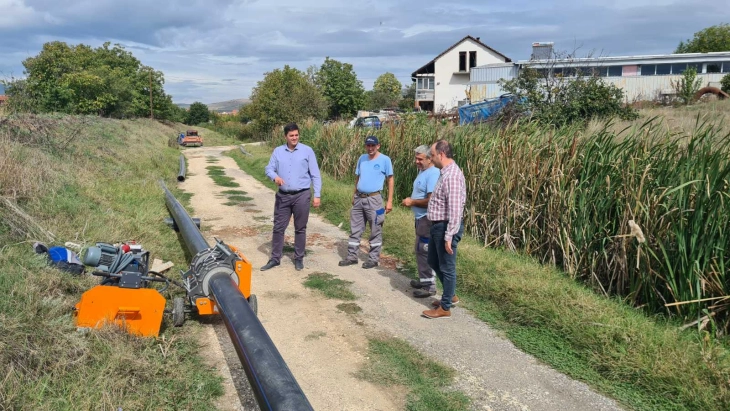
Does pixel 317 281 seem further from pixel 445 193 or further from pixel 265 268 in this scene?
pixel 445 193

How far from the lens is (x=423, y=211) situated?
604 cm

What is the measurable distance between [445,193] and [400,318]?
4.61 ft

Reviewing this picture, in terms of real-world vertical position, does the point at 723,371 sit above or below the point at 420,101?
below

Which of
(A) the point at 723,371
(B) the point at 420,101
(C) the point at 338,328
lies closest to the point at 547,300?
(A) the point at 723,371

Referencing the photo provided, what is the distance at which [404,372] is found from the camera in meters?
4.19

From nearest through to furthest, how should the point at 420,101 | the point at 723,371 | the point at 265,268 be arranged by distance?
the point at 723,371 → the point at 265,268 → the point at 420,101

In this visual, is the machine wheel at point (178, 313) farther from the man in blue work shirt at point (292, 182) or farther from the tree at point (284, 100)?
the tree at point (284, 100)

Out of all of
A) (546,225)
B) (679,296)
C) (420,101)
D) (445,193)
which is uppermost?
(420,101)

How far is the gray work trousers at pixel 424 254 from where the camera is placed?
19.5 feet

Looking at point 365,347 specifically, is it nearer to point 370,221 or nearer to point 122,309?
point 122,309

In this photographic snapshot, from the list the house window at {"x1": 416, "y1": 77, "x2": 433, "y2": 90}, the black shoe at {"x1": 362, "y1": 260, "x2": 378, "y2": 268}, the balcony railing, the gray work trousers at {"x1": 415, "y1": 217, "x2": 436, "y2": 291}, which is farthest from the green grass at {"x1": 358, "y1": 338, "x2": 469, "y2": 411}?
the house window at {"x1": 416, "y1": 77, "x2": 433, "y2": 90}

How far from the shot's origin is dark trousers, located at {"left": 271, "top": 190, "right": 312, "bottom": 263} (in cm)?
684

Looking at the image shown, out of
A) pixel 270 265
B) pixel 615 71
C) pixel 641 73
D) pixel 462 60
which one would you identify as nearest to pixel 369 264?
pixel 270 265

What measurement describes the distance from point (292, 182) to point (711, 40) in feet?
258
